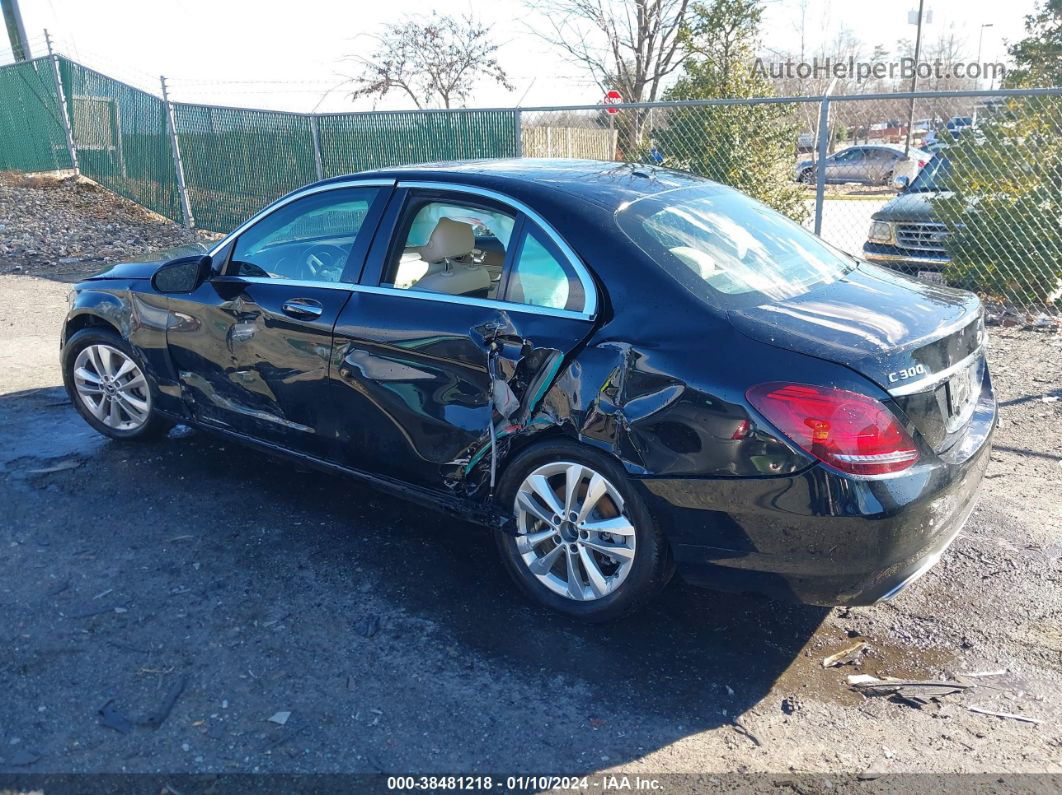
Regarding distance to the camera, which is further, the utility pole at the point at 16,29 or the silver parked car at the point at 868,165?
the utility pole at the point at 16,29

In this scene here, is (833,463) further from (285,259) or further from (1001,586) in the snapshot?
(285,259)

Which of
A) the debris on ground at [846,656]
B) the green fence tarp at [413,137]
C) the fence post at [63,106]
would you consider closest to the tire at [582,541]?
the debris on ground at [846,656]

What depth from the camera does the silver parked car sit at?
42.8 ft

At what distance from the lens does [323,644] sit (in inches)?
134

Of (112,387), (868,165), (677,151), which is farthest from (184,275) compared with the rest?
(868,165)

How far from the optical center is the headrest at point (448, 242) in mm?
4066

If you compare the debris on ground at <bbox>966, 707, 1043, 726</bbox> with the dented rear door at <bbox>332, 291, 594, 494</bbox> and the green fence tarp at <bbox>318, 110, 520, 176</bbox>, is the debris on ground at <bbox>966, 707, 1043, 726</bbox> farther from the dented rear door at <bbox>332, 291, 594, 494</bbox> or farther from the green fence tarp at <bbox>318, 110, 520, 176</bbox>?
the green fence tarp at <bbox>318, 110, 520, 176</bbox>

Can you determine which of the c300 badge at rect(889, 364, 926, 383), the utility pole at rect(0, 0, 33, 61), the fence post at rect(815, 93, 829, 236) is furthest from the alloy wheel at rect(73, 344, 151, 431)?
the utility pole at rect(0, 0, 33, 61)

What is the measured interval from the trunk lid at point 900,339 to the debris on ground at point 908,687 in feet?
2.78

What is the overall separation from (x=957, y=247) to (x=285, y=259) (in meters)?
6.68

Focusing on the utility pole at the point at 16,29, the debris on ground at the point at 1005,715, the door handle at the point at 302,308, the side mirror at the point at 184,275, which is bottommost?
the debris on ground at the point at 1005,715

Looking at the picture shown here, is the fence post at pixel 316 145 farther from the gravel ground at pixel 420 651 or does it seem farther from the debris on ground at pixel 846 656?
the debris on ground at pixel 846 656

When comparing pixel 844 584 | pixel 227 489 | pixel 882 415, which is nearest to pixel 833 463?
pixel 882 415

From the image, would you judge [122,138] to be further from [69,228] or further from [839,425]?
[839,425]
